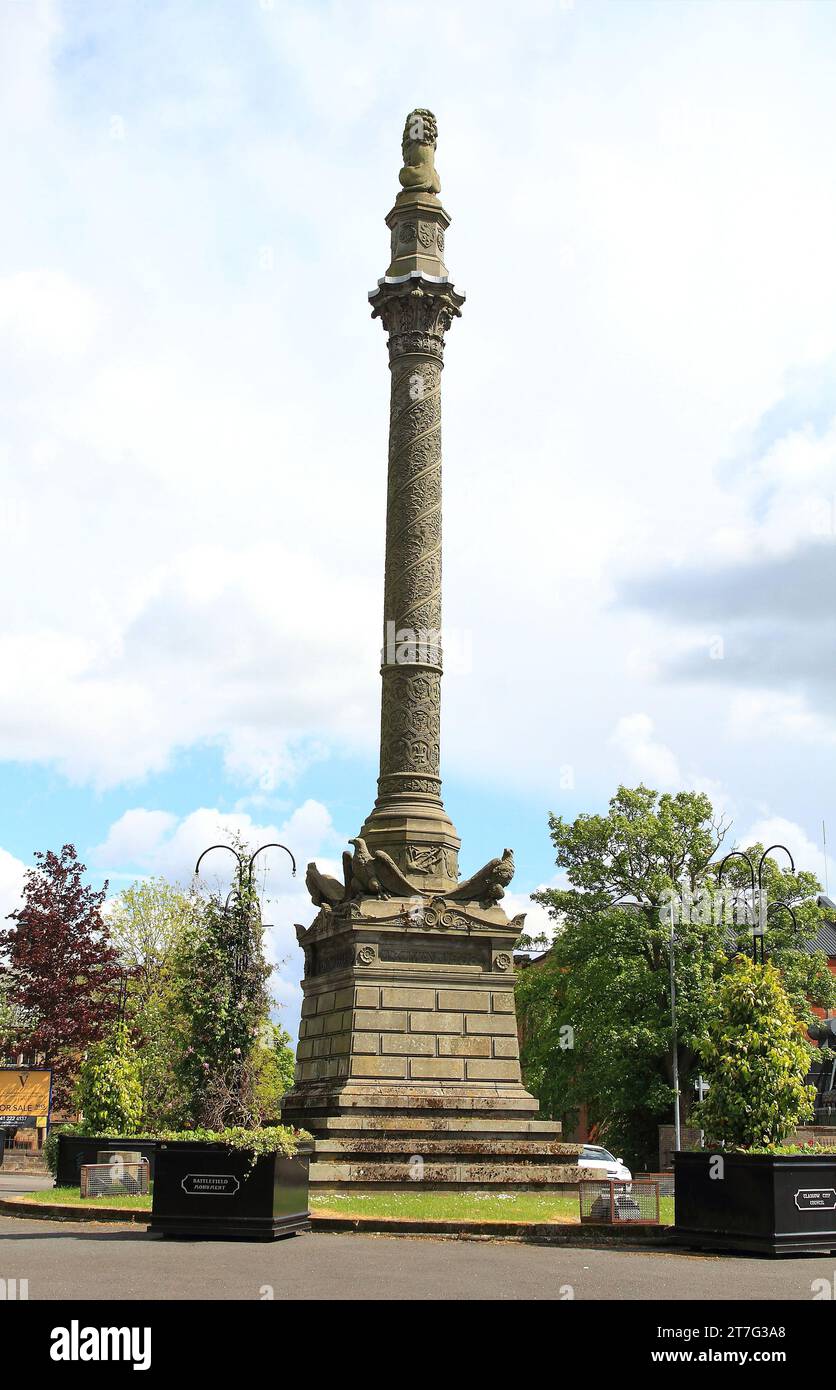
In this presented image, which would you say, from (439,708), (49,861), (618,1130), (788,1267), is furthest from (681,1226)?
(49,861)

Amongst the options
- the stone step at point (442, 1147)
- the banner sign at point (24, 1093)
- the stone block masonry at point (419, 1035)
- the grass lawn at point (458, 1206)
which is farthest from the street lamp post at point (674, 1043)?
the grass lawn at point (458, 1206)

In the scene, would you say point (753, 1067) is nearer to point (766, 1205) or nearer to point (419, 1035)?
point (766, 1205)

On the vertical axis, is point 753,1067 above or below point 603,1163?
above

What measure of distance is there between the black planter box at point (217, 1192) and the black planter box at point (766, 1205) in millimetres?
5000

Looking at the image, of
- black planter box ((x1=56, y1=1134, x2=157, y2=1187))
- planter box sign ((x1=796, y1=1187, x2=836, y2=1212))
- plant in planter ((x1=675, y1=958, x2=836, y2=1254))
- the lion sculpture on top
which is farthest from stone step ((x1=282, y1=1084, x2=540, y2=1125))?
the lion sculpture on top

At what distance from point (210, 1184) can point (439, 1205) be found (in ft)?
16.0

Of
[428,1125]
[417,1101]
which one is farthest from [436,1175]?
[417,1101]

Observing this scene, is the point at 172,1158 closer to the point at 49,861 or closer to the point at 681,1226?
the point at 681,1226

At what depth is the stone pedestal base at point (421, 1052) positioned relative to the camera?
23.8 meters

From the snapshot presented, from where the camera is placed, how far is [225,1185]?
55.2ft

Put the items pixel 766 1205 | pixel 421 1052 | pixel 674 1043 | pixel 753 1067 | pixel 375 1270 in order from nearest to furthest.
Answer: pixel 375 1270
pixel 766 1205
pixel 753 1067
pixel 421 1052
pixel 674 1043

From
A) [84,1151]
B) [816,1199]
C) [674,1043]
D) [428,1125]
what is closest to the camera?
[816,1199]

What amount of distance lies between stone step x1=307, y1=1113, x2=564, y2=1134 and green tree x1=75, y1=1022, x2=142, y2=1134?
5.61 m

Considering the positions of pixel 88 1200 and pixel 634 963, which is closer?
pixel 88 1200
